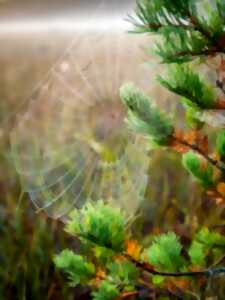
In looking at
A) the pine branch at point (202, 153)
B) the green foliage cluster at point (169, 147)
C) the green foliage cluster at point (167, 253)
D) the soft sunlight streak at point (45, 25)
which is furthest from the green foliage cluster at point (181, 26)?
the soft sunlight streak at point (45, 25)

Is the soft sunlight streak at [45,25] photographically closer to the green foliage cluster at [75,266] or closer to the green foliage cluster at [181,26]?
the green foliage cluster at [75,266]

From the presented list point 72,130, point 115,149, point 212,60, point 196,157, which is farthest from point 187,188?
point 212,60

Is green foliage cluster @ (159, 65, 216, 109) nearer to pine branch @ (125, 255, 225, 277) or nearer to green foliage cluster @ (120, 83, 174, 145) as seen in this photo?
green foliage cluster @ (120, 83, 174, 145)

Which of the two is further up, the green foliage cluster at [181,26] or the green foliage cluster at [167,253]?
the green foliage cluster at [181,26]

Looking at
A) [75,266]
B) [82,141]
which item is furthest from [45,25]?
[75,266]

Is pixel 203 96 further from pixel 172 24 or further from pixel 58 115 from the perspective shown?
pixel 58 115

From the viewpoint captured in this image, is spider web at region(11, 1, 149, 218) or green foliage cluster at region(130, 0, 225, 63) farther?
spider web at region(11, 1, 149, 218)

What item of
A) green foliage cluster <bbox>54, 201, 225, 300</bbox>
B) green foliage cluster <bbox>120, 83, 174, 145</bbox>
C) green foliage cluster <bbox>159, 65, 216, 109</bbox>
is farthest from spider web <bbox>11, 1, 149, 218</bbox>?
green foliage cluster <bbox>159, 65, 216, 109</bbox>

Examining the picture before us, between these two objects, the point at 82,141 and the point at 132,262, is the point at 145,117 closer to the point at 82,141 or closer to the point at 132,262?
the point at 132,262

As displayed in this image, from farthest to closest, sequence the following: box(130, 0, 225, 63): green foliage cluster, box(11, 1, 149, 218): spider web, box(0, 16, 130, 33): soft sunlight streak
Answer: box(0, 16, 130, 33): soft sunlight streak, box(11, 1, 149, 218): spider web, box(130, 0, 225, 63): green foliage cluster
